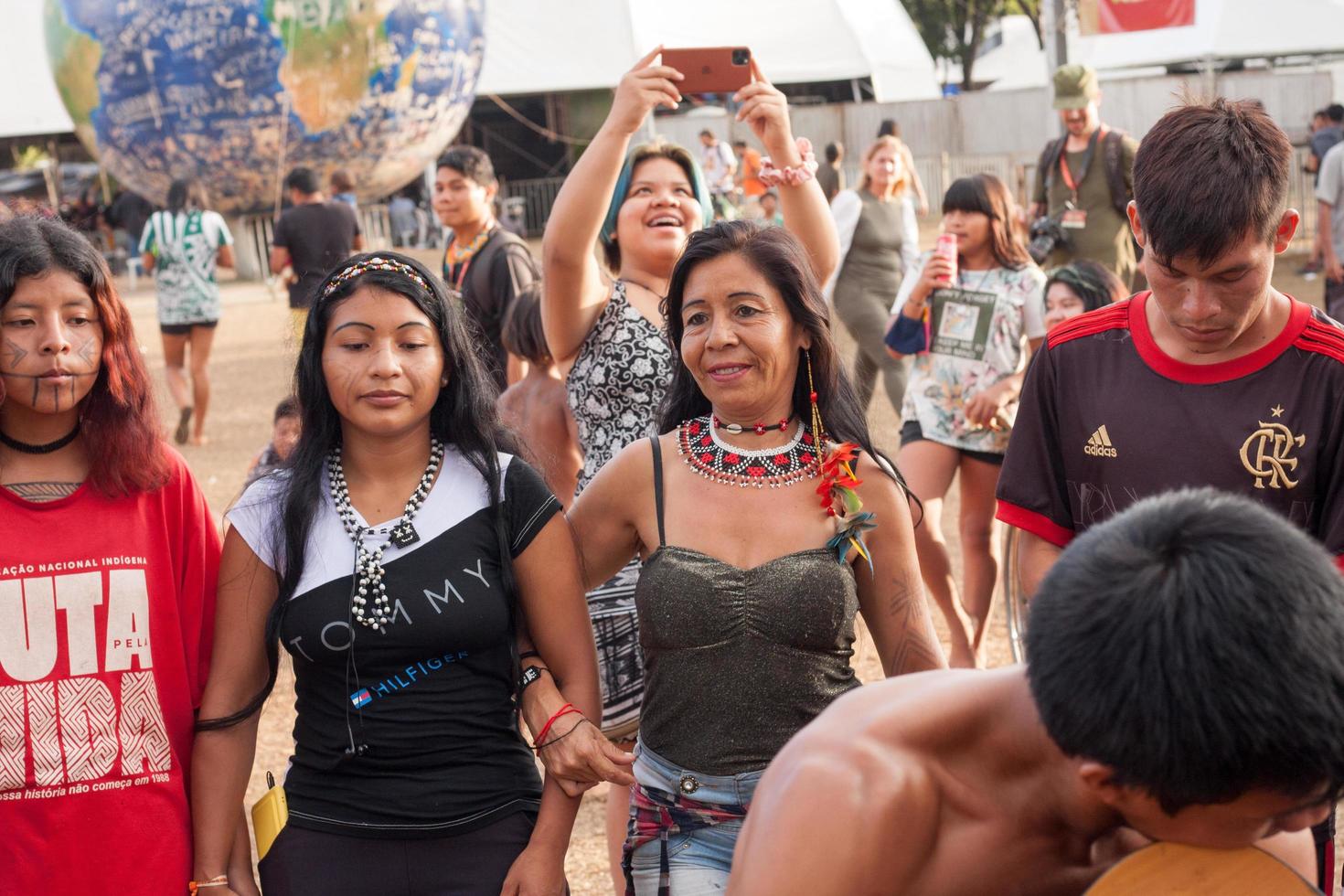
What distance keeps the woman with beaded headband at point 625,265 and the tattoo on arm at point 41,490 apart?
118 centimetres

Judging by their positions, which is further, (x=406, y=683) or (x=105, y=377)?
(x=105, y=377)

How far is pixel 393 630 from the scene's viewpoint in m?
2.55

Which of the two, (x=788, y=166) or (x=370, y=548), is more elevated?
(x=788, y=166)

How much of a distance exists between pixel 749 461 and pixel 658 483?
0.18m

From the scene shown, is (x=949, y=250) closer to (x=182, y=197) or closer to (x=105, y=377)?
(x=105, y=377)

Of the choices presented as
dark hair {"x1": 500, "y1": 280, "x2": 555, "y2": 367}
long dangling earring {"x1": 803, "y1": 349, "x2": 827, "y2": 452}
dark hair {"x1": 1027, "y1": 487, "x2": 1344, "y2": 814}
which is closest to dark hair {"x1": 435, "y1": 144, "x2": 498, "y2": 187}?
dark hair {"x1": 500, "y1": 280, "x2": 555, "y2": 367}

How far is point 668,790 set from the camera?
2600mm

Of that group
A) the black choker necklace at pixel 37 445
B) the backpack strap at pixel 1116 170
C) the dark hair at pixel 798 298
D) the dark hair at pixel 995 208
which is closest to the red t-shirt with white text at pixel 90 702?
the black choker necklace at pixel 37 445

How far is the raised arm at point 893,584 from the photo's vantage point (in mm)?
2758

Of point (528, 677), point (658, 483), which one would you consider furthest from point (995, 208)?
point (528, 677)

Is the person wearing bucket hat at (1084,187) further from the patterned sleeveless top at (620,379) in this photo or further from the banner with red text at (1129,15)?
the banner with red text at (1129,15)

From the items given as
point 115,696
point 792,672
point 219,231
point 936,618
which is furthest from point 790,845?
point 219,231

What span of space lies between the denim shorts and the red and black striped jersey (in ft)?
2.45

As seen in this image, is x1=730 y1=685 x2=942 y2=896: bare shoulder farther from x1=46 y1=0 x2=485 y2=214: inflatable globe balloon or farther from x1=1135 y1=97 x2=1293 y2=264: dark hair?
x1=46 y1=0 x2=485 y2=214: inflatable globe balloon
